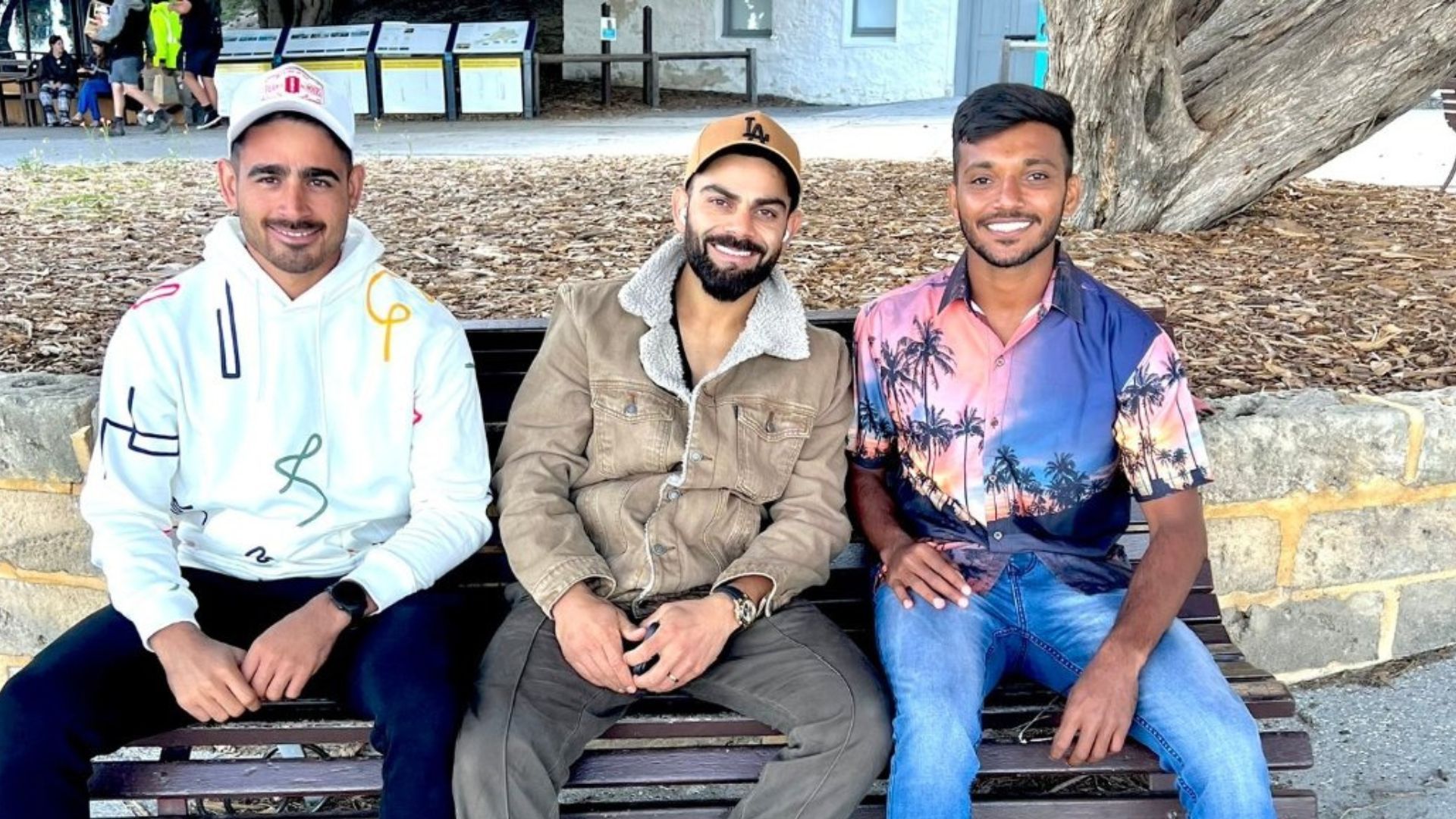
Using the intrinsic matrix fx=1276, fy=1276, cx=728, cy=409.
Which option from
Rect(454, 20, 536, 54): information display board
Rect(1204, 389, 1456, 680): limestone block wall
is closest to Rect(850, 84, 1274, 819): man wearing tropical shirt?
Rect(1204, 389, 1456, 680): limestone block wall

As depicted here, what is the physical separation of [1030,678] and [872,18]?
1875 cm

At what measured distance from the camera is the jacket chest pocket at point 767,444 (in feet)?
9.31

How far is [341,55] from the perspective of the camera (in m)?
17.7

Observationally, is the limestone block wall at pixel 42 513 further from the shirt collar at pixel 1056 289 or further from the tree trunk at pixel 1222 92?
the tree trunk at pixel 1222 92

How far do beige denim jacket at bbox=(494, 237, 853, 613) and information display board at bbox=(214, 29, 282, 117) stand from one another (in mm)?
14864

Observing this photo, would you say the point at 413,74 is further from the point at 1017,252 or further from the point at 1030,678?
the point at 1030,678

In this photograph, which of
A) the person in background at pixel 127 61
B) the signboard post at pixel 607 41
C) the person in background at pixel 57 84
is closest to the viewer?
the person in background at pixel 127 61

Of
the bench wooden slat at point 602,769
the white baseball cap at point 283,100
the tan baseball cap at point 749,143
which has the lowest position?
the bench wooden slat at point 602,769

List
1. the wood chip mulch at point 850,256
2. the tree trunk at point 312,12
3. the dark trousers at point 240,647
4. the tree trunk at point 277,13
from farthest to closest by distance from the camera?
the tree trunk at point 277,13 → the tree trunk at point 312,12 → the wood chip mulch at point 850,256 → the dark trousers at point 240,647

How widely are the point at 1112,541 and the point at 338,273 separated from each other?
183 cm

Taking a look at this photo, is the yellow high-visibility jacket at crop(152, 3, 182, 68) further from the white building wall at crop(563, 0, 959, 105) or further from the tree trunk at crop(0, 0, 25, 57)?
the tree trunk at crop(0, 0, 25, 57)

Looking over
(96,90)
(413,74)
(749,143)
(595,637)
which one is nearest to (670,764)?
(595,637)

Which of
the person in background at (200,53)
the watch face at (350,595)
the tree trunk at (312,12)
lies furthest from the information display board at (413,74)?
the watch face at (350,595)

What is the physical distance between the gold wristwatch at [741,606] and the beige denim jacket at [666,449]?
0.06m
